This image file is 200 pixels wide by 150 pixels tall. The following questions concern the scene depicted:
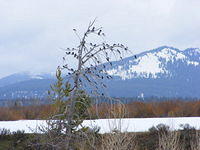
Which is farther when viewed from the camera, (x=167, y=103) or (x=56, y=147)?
(x=167, y=103)

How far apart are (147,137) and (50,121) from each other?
35.2ft

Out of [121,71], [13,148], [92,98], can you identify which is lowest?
[13,148]

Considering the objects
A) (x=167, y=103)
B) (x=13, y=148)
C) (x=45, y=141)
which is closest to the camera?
(x=45, y=141)

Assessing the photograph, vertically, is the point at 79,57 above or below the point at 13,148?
above

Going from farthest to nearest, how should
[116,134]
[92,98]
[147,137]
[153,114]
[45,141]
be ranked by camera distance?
[153,114] < [147,137] < [116,134] < [45,141] < [92,98]

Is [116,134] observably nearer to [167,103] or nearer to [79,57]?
[79,57]

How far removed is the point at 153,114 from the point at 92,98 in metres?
22.7

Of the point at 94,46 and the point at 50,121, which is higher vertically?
the point at 94,46

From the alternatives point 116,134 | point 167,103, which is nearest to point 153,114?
point 167,103

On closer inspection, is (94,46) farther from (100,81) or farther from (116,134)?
(116,134)

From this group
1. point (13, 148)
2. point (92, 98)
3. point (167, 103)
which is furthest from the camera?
point (167, 103)

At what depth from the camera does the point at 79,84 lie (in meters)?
4.34

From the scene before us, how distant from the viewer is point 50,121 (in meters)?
4.69

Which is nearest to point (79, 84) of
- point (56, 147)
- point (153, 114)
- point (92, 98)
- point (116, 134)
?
point (92, 98)
